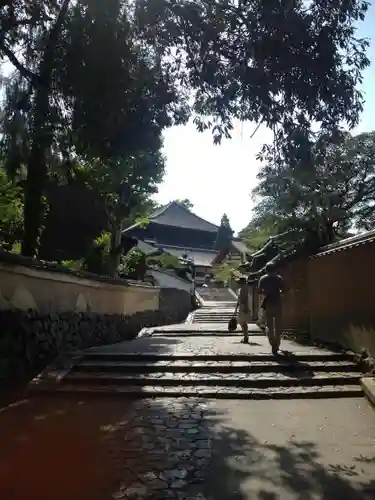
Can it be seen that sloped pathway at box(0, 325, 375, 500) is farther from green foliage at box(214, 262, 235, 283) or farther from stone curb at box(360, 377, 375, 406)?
green foliage at box(214, 262, 235, 283)

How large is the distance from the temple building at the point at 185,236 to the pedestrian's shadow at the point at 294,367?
37976 mm

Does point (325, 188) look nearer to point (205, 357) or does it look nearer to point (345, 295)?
point (345, 295)

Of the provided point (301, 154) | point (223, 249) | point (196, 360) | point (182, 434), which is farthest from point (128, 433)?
point (223, 249)

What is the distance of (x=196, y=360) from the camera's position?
8.70 metres

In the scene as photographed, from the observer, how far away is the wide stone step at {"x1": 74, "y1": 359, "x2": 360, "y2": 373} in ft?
25.8

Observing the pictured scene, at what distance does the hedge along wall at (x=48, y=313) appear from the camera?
277 inches

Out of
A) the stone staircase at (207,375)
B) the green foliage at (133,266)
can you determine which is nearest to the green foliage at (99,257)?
the green foliage at (133,266)

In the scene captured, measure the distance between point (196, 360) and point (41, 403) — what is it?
10.1ft

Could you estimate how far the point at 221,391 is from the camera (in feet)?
22.7

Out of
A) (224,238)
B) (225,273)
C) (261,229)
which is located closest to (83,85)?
(261,229)

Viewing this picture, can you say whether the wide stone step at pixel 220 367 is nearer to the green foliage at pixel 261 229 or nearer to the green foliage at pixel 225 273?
the green foliage at pixel 261 229

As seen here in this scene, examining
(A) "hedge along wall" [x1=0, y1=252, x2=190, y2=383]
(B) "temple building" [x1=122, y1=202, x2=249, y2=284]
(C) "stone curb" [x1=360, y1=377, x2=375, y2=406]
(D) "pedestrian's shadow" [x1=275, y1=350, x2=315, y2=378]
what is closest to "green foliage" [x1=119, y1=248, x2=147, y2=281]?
(A) "hedge along wall" [x1=0, y1=252, x2=190, y2=383]

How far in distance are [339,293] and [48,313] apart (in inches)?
204

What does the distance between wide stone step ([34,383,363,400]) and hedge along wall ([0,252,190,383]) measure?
2.48 feet
